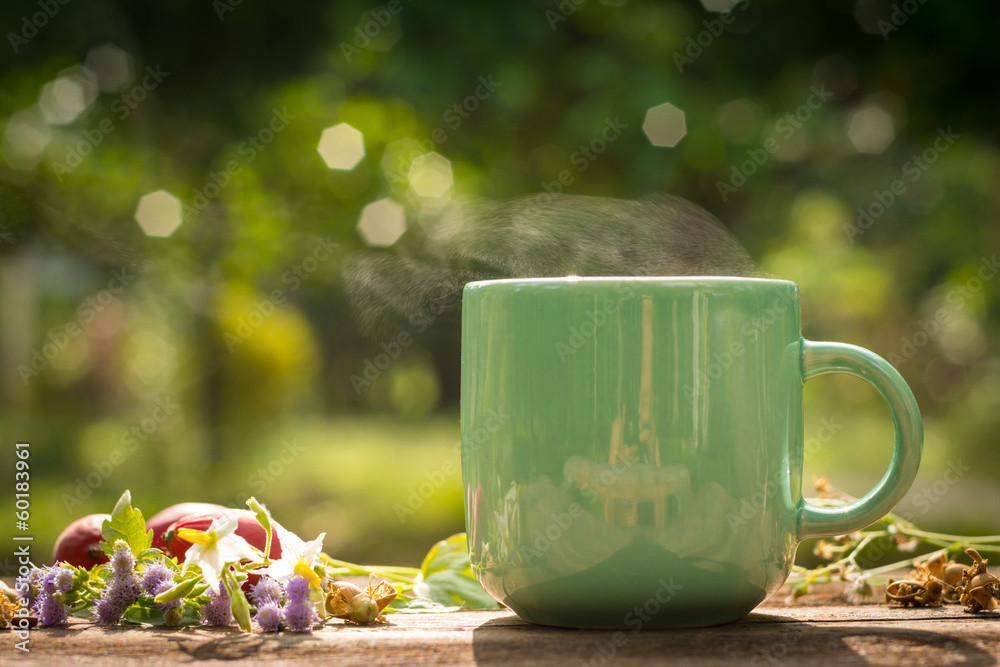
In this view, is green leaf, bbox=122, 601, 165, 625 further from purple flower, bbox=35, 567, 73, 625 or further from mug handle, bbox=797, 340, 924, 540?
mug handle, bbox=797, 340, 924, 540

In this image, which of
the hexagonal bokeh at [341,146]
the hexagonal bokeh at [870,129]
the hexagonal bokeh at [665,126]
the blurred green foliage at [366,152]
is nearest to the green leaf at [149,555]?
the blurred green foliage at [366,152]

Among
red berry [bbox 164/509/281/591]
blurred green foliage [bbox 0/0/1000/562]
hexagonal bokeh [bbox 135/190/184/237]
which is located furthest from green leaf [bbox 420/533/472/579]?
hexagonal bokeh [bbox 135/190/184/237]

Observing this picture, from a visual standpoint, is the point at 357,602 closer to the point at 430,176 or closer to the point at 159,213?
the point at 430,176

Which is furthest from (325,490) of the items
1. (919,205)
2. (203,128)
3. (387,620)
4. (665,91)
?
(387,620)

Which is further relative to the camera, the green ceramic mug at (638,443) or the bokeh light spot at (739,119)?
the bokeh light spot at (739,119)

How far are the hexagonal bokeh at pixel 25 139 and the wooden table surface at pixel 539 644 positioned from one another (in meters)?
3.07

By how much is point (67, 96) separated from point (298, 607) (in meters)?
3.23

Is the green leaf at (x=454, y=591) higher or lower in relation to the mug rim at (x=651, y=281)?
lower

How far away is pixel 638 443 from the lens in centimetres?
74

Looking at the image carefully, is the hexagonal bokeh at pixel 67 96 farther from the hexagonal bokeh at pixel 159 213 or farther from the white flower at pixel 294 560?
the white flower at pixel 294 560

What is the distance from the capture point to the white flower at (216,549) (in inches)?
31.7

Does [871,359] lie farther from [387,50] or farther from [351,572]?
[387,50]

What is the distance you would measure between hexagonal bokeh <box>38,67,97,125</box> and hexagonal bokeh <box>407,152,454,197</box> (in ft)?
4.59

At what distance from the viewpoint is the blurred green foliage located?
309 cm
